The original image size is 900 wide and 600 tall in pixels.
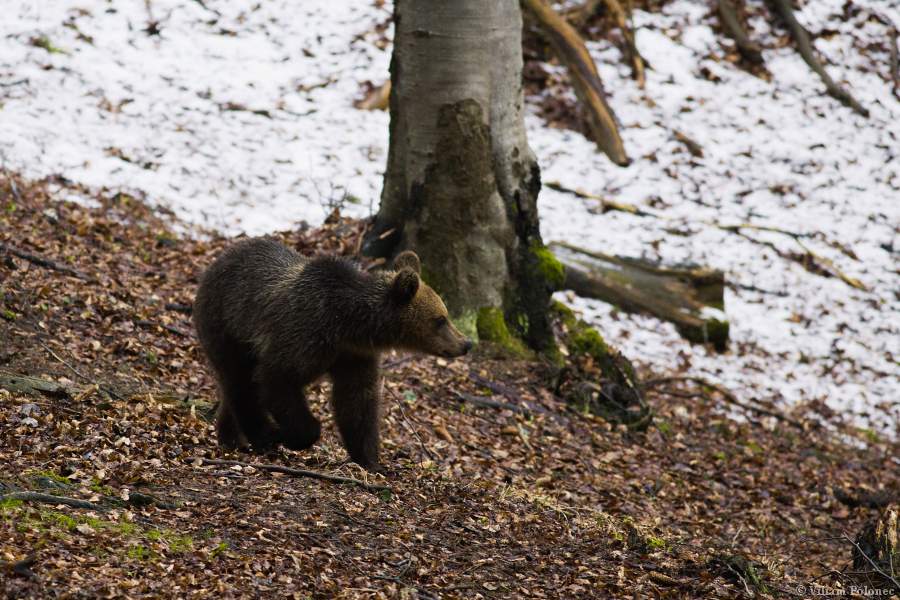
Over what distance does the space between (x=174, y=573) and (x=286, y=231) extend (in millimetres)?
6737

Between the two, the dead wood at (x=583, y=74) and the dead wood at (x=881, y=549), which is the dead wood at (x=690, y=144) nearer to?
the dead wood at (x=583, y=74)

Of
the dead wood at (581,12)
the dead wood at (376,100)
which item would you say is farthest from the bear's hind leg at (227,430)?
the dead wood at (581,12)

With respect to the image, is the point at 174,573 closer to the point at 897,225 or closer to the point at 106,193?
the point at 106,193

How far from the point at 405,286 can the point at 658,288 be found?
6643 millimetres

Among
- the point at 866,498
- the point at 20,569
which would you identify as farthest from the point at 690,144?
the point at 20,569

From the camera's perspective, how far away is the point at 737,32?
17.5 metres

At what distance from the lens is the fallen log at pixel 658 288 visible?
38.9ft

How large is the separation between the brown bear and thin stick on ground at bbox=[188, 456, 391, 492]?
247mm

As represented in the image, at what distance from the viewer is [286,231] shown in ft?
35.0

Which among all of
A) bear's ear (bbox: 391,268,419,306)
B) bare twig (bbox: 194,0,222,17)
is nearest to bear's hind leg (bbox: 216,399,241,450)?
bear's ear (bbox: 391,268,419,306)

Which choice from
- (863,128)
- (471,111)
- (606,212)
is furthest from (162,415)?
(863,128)

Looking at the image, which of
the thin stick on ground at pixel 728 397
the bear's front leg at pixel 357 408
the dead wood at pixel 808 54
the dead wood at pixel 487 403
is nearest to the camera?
the bear's front leg at pixel 357 408

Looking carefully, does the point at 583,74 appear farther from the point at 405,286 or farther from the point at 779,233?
the point at 405,286

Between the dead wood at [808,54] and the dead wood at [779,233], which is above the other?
the dead wood at [808,54]
